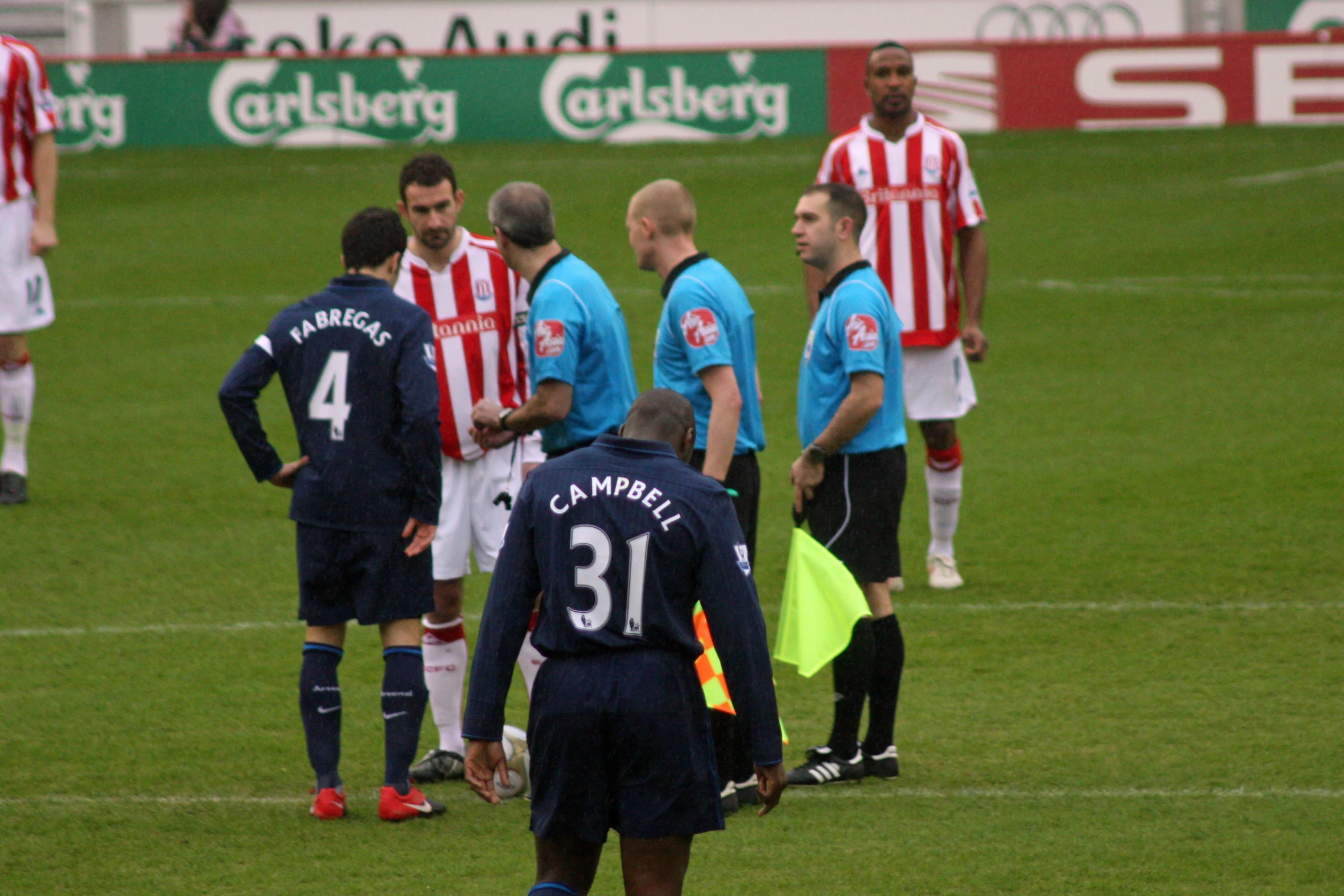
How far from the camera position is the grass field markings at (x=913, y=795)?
19.1 feet

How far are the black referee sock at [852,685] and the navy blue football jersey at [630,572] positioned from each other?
1807 millimetres

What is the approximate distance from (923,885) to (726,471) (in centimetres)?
144

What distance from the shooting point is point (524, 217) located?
5.90 metres

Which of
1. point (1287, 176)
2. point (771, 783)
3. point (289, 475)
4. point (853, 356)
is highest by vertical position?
point (1287, 176)

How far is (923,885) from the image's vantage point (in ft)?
17.1

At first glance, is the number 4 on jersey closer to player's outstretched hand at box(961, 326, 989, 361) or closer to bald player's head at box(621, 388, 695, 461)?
bald player's head at box(621, 388, 695, 461)

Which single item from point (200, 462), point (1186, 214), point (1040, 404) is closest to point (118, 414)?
point (200, 462)

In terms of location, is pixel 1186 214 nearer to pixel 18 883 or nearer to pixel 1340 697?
pixel 1340 697

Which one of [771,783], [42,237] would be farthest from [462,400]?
[42,237]

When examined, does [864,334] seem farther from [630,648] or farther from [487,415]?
[630,648]

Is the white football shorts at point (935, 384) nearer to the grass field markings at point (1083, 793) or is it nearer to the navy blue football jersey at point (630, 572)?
the grass field markings at point (1083, 793)

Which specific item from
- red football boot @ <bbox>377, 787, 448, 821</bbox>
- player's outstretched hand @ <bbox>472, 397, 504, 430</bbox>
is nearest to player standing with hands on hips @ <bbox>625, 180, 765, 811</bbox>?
player's outstretched hand @ <bbox>472, 397, 504, 430</bbox>

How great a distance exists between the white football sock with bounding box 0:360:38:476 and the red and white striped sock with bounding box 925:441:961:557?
5301 millimetres

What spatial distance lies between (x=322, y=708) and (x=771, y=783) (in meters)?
2.07
